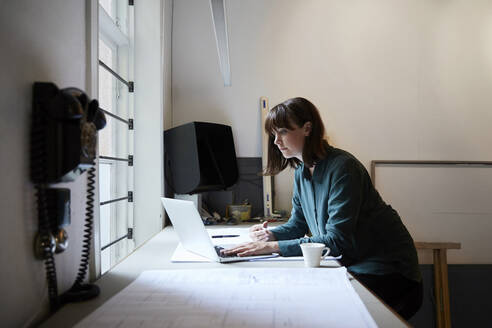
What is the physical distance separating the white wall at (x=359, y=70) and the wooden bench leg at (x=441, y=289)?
0.73 metres

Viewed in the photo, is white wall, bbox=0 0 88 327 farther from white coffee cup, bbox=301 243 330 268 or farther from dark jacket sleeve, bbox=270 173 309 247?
dark jacket sleeve, bbox=270 173 309 247

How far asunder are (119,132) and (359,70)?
1.75 metres

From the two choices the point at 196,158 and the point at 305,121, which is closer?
the point at 305,121

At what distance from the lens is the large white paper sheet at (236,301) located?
2.71ft

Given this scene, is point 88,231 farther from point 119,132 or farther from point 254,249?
point 119,132

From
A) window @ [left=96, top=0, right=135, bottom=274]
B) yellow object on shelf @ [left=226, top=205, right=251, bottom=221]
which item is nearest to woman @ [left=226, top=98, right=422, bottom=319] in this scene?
yellow object on shelf @ [left=226, top=205, right=251, bottom=221]

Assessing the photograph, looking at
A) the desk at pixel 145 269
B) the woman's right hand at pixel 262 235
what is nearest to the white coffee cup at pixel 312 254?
the desk at pixel 145 269

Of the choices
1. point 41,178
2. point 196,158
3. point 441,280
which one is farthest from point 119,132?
point 441,280

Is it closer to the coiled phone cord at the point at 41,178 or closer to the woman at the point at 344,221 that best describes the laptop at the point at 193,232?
the woman at the point at 344,221

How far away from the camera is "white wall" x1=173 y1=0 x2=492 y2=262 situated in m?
2.97

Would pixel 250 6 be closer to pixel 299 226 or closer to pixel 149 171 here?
pixel 149 171

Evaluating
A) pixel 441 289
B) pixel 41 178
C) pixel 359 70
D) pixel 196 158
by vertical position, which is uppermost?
pixel 359 70

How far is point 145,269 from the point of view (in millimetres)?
1321

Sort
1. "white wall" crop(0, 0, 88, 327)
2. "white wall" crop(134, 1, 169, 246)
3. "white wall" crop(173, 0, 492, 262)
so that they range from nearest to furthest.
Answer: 1. "white wall" crop(0, 0, 88, 327)
2. "white wall" crop(134, 1, 169, 246)
3. "white wall" crop(173, 0, 492, 262)
